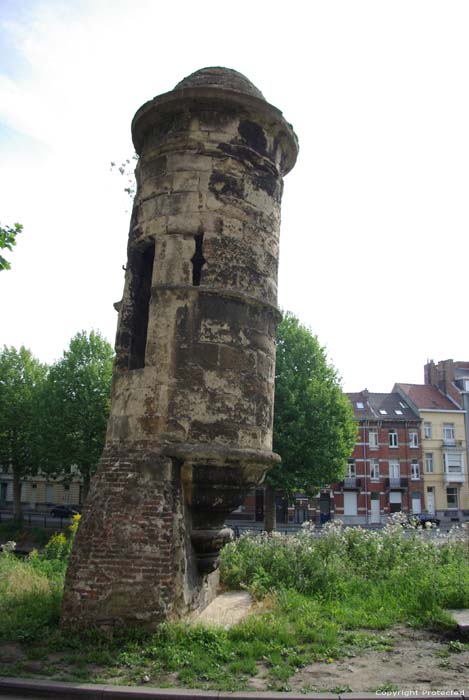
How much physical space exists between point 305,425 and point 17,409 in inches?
631

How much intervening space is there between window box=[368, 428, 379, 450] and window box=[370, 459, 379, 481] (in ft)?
3.49

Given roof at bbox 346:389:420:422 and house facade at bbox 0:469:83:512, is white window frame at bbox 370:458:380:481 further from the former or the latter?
house facade at bbox 0:469:83:512

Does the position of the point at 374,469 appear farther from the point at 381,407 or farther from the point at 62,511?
the point at 62,511

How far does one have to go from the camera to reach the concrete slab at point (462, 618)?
22.7 feet

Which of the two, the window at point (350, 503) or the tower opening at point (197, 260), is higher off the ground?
the tower opening at point (197, 260)

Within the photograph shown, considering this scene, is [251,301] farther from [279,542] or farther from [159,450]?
[279,542]

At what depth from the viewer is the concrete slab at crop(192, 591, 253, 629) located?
759cm

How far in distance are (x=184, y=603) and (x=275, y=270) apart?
16.5ft

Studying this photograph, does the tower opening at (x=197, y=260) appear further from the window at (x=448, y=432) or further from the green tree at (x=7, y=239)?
the window at (x=448, y=432)

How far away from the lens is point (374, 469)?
44.2 metres

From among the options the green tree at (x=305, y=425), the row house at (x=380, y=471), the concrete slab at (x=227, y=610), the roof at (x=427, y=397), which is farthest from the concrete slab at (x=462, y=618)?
the roof at (x=427, y=397)

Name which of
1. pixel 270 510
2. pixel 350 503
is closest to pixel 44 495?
pixel 350 503

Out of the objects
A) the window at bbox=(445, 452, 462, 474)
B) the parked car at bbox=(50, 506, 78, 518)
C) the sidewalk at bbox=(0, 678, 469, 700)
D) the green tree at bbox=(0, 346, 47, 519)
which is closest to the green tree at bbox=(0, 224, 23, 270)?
the sidewalk at bbox=(0, 678, 469, 700)

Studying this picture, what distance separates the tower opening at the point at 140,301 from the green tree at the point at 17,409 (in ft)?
73.1
